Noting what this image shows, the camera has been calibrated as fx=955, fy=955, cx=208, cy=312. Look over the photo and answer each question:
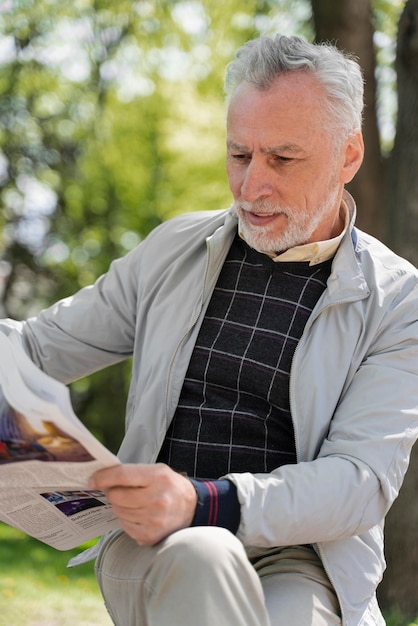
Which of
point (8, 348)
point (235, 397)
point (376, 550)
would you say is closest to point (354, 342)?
point (235, 397)

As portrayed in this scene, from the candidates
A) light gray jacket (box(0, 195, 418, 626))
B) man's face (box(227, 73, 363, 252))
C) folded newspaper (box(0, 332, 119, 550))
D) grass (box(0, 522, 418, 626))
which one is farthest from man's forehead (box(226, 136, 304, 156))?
grass (box(0, 522, 418, 626))

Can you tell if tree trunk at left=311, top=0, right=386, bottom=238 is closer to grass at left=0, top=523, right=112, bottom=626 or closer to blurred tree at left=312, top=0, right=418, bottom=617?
blurred tree at left=312, top=0, right=418, bottom=617

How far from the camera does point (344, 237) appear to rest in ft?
8.94

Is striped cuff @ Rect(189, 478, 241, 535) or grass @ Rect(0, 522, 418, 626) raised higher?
striped cuff @ Rect(189, 478, 241, 535)

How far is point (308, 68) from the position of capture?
2605 millimetres

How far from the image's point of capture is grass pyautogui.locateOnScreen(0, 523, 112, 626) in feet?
13.0

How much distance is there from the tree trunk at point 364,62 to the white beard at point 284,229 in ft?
5.11

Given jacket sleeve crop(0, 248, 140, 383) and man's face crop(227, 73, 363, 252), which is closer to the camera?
man's face crop(227, 73, 363, 252)

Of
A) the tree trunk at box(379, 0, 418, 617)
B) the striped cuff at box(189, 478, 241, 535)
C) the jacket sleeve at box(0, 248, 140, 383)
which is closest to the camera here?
the striped cuff at box(189, 478, 241, 535)

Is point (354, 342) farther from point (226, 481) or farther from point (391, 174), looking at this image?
point (391, 174)

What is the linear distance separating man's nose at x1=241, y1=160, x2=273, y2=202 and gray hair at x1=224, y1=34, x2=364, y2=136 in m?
0.22

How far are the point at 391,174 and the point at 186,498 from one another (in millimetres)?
2430

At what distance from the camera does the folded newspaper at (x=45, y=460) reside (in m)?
1.93

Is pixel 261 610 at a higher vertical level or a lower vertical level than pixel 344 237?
lower
